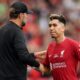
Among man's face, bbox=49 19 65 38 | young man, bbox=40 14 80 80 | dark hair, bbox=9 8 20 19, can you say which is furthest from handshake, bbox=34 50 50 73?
dark hair, bbox=9 8 20 19

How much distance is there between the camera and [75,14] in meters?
18.0

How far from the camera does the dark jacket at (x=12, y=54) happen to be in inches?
360

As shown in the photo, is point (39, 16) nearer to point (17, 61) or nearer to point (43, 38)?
point (43, 38)

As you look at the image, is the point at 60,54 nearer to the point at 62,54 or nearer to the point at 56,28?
the point at 62,54

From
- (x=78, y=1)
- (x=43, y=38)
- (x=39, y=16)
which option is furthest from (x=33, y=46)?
(x=78, y=1)

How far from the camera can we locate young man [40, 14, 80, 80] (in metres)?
9.48

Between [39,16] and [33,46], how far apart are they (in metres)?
1.81

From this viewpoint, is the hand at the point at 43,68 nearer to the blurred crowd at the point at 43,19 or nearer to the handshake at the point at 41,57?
the handshake at the point at 41,57

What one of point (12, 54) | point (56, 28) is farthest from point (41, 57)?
point (12, 54)

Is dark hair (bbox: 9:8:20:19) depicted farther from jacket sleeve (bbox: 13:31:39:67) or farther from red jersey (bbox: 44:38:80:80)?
red jersey (bbox: 44:38:80:80)

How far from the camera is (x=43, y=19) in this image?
17438 millimetres

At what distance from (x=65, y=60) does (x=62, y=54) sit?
0.41ft

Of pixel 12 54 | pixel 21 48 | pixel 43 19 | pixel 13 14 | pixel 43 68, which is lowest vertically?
pixel 43 19

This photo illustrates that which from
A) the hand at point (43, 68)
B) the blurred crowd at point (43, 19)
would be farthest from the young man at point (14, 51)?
the blurred crowd at point (43, 19)
